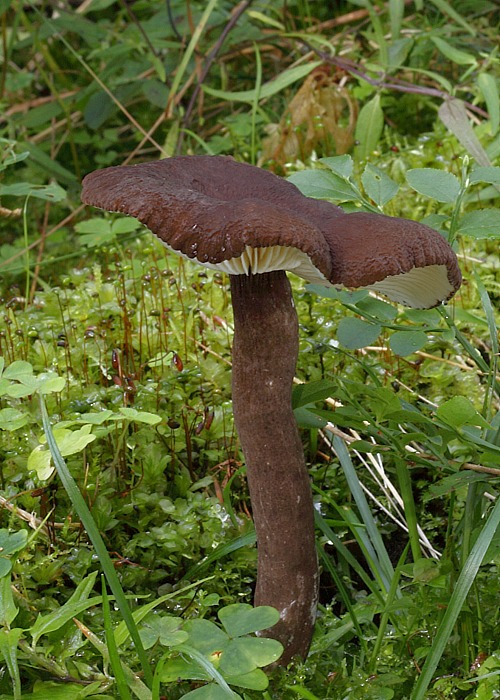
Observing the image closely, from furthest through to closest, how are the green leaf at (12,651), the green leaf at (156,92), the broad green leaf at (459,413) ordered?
the green leaf at (156,92) → the broad green leaf at (459,413) → the green leaf at (12,651)

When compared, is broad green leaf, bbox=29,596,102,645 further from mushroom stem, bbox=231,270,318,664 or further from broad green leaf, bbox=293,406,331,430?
broad green leaf, bbox=293,406,331,430

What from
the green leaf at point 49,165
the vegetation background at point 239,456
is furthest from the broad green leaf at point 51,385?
the green leaf at point 49,165

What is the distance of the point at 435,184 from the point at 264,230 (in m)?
0.50

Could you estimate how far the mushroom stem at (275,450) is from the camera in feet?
4.64

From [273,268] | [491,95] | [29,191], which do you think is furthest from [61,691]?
[491,95]

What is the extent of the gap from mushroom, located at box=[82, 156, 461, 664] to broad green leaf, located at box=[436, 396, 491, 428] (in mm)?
230

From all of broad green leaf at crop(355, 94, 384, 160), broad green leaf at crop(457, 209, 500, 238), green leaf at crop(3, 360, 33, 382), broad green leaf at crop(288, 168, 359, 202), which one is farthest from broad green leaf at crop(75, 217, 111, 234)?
broad green leaf at crop(457, 209, 500, 238)

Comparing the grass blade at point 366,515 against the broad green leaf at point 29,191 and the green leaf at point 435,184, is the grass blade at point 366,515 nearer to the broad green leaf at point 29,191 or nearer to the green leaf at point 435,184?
the green leaf at point 435,184

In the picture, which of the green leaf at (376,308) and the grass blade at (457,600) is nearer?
the grass blade at (457,600)

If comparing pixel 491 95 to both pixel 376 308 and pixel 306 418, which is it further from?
pixel 306 418

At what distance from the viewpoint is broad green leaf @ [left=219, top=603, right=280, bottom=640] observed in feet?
4.12

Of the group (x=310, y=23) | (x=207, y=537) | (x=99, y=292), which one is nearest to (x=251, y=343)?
(x=207, y=537)

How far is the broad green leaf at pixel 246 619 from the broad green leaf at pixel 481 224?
0.76 metres

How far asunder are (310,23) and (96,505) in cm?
291
